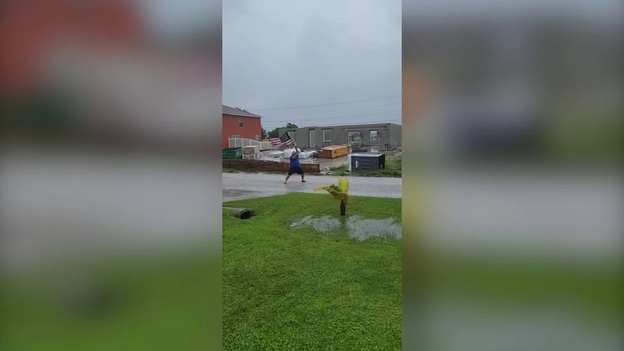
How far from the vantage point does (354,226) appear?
3.15 m

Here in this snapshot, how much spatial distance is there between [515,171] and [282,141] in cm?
357

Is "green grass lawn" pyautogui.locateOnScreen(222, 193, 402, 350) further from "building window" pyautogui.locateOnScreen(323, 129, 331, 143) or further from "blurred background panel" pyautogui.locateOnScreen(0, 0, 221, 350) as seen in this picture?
"building window" pyautogui.locateOnScreen(323, 129, 331, 143)

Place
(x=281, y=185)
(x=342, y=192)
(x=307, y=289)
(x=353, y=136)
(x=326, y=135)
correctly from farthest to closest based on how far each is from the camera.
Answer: (x=281, y=185)
(x=326, y=135)
(x=353, y=136)
(x=342, y=192)
(x=307, y=289)

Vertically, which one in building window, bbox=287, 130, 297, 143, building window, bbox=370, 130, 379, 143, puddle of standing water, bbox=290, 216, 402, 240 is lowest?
puddle of standing water, bbox=290, 216, 402, 240

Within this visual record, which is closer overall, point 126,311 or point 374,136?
point 126,311

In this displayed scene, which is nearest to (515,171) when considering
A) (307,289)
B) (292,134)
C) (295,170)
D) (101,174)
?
(101,174)

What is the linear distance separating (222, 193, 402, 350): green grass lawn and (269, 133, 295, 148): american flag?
42.5 inches

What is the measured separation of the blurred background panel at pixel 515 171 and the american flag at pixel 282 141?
10.9 feet

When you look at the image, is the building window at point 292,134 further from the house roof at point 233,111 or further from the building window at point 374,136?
the building window at point 374,136

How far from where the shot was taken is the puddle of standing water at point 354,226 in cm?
288

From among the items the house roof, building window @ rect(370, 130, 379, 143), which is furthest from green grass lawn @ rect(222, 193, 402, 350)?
the house roof

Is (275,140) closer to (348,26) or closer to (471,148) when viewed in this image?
(348,26)

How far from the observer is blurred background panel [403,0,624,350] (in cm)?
57

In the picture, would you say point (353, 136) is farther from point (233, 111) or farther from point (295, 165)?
point (233, 111)
